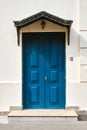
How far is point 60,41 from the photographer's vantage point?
9633 millimetres

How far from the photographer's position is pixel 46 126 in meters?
8.42

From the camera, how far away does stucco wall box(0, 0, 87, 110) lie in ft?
31.1

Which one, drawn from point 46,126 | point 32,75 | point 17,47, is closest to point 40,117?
point 46,126

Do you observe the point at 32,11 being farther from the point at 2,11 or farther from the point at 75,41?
the point at 75,41

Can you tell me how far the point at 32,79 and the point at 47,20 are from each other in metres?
1.83

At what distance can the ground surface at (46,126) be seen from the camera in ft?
27.1

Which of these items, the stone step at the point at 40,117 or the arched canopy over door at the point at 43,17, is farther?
the arched canopy over door at the point at 43,17

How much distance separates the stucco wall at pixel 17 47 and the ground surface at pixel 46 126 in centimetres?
96

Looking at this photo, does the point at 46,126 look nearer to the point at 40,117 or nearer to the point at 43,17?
the point at 40,117

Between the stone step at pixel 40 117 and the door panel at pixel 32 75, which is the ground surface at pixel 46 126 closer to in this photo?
the stone step at pixel 40 117

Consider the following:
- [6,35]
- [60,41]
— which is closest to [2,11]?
[6,35]

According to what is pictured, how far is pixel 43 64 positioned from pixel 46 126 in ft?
6.66

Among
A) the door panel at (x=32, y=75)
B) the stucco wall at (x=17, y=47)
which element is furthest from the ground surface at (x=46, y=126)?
the door panel at (x=32, y=75)

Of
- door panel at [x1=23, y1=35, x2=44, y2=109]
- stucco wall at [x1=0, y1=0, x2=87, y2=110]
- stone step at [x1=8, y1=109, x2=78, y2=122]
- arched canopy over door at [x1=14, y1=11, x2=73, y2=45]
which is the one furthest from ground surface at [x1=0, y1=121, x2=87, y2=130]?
arched canopy over door at [x1=14, y1=11, x2=73, y2=45]
